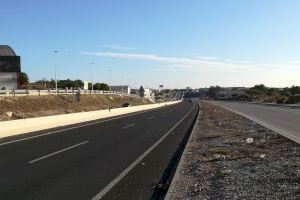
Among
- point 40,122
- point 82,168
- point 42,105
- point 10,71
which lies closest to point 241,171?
point 82,168

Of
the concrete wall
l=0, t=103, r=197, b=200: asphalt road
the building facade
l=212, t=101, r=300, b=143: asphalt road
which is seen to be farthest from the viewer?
the building facade

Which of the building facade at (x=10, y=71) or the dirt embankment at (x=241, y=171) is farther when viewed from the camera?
the building facade at (x=10, y=71)

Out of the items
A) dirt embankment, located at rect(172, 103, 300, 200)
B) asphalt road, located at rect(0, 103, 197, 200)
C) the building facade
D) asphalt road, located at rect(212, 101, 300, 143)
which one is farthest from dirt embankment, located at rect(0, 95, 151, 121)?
dirt embankment, located at rect(172, 103, 300, 200)

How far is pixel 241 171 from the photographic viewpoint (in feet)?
36.5

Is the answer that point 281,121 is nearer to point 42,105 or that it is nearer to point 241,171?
point 241,171

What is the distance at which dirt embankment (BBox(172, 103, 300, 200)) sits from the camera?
340 inches

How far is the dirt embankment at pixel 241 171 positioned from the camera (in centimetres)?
863

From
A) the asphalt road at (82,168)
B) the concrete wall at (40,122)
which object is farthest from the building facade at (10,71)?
the asphalt road at (82,168)

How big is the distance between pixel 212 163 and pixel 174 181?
9.58 ft

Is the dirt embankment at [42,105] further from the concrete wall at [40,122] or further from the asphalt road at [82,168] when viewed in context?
the asphalt road at [82,168]

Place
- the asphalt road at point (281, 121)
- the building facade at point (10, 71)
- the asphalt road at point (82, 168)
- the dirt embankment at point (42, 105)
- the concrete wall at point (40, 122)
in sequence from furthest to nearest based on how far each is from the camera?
the building facade at point (10, 71), the dirt embankment at point (42, 105), the asphalt road at point (281, 121), the concrete wall at point (40, 122), the asphalt road at point (82, 168)

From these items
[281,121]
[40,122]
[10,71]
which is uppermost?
[10,71]

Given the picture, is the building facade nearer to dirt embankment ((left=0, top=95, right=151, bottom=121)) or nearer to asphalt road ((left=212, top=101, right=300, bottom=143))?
dirt embankment ((left=0, top=95, right=151, bottom=121))

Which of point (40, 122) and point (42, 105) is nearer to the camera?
point (40, 122)
